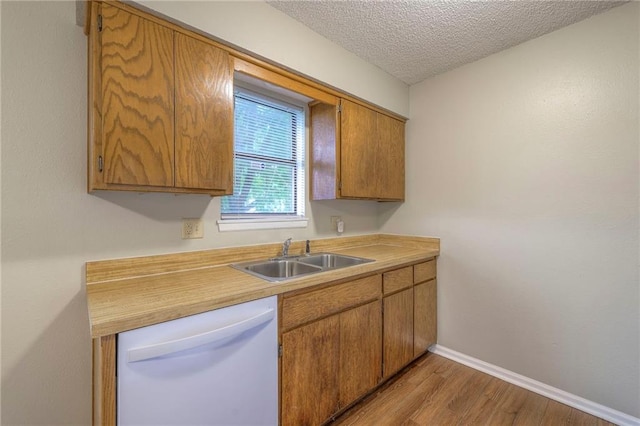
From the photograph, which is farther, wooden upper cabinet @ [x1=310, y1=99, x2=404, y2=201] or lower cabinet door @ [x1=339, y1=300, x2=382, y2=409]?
wooden upper cabinet @ [x1=310, y1=99, x2=404, y2=201]

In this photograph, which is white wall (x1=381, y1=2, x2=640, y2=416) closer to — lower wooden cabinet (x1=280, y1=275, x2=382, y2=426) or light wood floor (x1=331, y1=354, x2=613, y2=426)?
light wood floor (x1=331, y1=354, x2=613, y2=426)

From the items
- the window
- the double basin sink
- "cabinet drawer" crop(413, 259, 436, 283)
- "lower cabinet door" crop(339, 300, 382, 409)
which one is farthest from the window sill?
"cabinet drawer" crop(413, 259, 436, 283)

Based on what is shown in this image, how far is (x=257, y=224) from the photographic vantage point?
1.96 m

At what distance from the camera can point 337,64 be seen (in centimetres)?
205

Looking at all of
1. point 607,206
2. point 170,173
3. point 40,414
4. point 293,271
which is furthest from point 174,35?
point 607,206

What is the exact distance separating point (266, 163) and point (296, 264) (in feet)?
2.61

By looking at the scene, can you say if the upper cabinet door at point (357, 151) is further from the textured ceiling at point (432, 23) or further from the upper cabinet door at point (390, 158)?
the textured ceiling at point (432, 23)

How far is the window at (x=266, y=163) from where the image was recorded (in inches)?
77.2

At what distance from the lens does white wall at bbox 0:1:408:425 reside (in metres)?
1.16

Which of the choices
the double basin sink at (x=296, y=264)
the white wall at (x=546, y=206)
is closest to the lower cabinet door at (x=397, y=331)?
the double basin sink at (x=296, y=264)

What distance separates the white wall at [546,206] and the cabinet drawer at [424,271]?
4.9 inches

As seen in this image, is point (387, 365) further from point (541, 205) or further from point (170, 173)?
point (170, 173)

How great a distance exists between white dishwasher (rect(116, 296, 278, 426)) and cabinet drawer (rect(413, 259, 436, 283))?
1.33 m

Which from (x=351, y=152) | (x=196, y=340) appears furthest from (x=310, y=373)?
(x=351, y=152)
